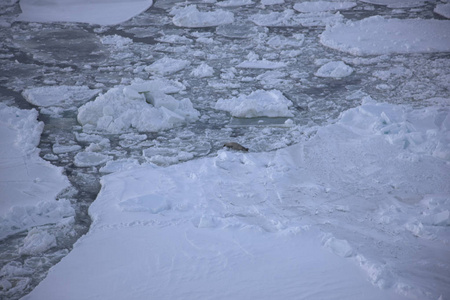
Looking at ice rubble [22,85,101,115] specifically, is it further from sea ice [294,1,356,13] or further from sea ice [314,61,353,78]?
sea ice [294,1,356,13]

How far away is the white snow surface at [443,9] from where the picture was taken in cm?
941

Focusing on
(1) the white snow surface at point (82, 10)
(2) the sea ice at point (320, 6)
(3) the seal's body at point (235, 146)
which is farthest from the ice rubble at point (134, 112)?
(2) the sea ice at point (320, 6)

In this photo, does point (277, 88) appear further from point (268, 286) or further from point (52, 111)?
point (268, 286)

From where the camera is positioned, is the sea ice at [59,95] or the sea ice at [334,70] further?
the sea ice at [334,70]

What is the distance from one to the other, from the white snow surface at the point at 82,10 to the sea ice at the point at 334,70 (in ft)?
17.4

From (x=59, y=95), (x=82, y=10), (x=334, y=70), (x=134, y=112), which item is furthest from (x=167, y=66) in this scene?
(x=82, y=10)

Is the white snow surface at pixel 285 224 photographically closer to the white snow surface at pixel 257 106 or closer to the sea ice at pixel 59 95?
the white snow surface at pixel 257 106

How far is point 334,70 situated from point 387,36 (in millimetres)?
2038

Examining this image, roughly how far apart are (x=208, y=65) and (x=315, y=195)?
403 cm

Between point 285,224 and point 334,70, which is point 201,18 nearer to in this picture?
point 334,70

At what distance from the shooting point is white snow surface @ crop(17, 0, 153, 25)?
409 inches

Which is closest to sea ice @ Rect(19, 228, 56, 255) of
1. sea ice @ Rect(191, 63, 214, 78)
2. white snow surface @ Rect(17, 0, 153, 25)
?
sea ice @ Rect(191, 63, 214, 78)

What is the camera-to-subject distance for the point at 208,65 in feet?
24.5

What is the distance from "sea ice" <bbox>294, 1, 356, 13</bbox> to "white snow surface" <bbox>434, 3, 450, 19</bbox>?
6.00 feet
